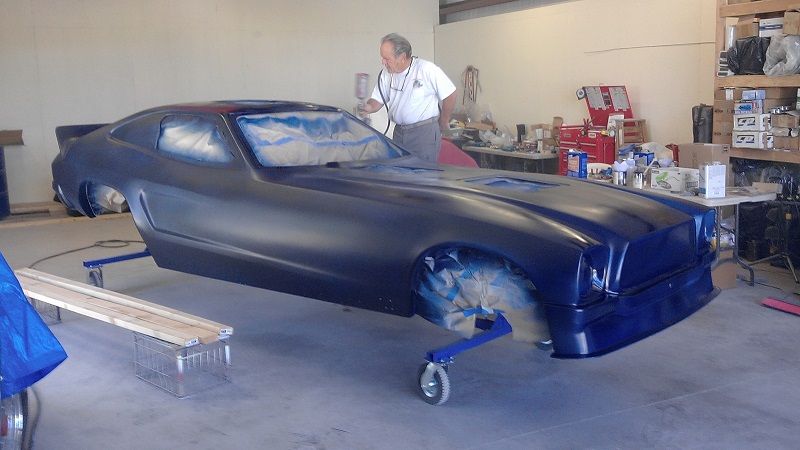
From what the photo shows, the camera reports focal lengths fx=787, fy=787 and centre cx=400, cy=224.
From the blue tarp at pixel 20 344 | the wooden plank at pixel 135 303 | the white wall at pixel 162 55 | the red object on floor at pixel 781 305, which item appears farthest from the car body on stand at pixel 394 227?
the white wall at pixel 162 55

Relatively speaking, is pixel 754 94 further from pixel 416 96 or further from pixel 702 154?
pixel 416 96

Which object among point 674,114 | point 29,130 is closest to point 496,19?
point 674,114

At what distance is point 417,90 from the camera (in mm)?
5652

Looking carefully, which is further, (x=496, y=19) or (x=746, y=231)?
(x=496, y=19)

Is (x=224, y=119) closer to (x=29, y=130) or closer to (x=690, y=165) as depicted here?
(x=690, y=165)

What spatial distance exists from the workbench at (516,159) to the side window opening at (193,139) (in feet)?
15.6

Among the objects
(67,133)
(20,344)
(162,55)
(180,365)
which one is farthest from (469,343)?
(162,55)

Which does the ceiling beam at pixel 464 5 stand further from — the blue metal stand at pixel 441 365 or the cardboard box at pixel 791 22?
the blue metal stand at pixel 441 365

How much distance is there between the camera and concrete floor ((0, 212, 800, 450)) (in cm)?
308

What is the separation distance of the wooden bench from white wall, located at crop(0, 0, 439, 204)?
523cm

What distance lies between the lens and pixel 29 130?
887 centimetres

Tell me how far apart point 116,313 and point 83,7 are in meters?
6.40

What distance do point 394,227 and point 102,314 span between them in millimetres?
1531

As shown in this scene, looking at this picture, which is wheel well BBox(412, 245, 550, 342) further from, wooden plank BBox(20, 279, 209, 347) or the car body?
wooden plank BBox(20, 279, 209, 347)
